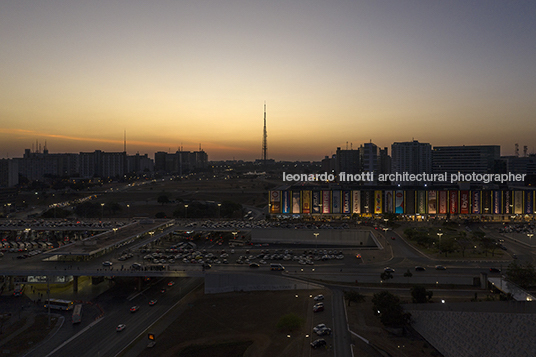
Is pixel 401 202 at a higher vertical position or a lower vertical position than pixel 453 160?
lower

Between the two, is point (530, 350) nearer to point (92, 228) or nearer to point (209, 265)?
point (209, 265)

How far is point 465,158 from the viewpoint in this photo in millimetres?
93250

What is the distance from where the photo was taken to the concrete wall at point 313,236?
37.3 metres

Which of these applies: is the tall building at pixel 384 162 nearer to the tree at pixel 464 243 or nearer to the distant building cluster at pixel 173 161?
the tree at pixel 464 243

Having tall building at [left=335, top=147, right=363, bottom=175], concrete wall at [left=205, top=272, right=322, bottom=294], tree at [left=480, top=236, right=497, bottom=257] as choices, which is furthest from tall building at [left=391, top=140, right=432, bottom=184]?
concrete wall at [left=205, top=272, right=322, bottom=294]

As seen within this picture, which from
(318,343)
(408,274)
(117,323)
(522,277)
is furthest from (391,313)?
(117,323)

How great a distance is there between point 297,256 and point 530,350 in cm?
1828

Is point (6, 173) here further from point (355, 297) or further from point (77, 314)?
point (355, 297)

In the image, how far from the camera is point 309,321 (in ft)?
59.6

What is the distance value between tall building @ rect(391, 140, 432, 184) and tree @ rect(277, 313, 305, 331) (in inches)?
3370

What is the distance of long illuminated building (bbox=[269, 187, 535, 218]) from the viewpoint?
47188 mm

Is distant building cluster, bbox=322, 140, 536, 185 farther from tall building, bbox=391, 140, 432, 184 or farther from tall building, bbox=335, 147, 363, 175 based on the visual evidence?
tall building, bbox=335, 147, 363, 175

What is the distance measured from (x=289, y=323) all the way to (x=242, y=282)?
6754 mm

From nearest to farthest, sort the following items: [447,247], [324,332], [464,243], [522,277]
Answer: [324,332] → [522,277] → [447,247] → [464,243]
